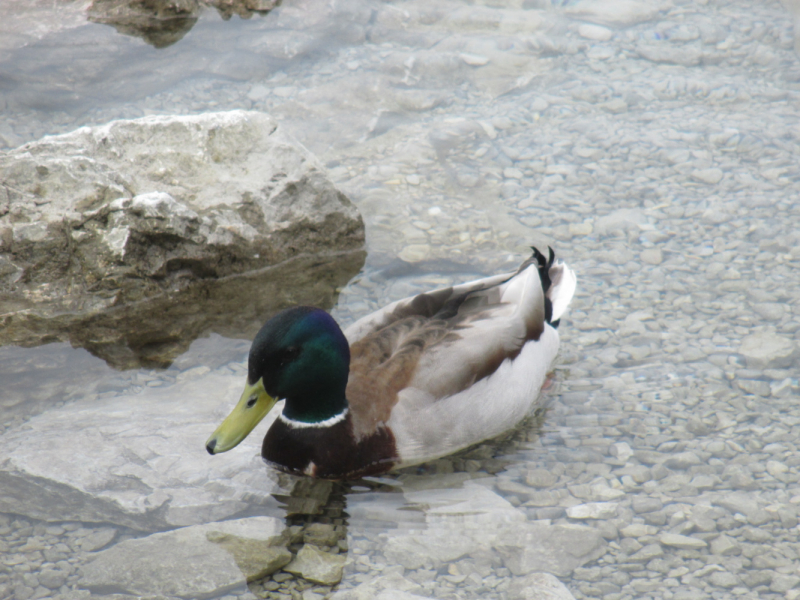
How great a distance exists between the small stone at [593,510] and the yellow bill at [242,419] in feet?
4.70

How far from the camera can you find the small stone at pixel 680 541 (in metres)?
3.76

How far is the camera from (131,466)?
408 centimetres

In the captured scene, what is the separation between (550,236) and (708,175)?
1.40 m

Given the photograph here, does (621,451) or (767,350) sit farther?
(767,350)

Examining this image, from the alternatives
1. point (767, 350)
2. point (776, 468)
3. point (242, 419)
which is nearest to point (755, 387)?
point (767, 350)

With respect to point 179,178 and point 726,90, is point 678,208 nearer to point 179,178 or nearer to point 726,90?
point 726,90

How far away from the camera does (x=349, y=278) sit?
566 centimetres

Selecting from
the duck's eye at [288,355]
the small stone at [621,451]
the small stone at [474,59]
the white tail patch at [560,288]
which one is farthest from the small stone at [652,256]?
the small stone at [474,59]

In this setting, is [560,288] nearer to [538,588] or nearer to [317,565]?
[538,588]

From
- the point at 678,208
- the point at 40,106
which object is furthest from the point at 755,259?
the point at 40,106

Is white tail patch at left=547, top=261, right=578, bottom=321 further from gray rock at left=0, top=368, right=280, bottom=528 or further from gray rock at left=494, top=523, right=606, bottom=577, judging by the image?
gray rock at left=0, top=368, right=280, bottom=528

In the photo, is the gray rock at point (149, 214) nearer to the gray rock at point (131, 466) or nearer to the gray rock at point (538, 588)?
the gray rock at point (131, 466)

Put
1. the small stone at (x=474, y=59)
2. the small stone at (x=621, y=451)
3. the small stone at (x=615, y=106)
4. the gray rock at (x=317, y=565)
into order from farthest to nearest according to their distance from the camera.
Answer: the small stone at (x=474, y=59), the small stone at (x=615, y=106), the small stone at (x=621, y=451), the gray rock at (x=317, y=565)

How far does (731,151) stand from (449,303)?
329cm
